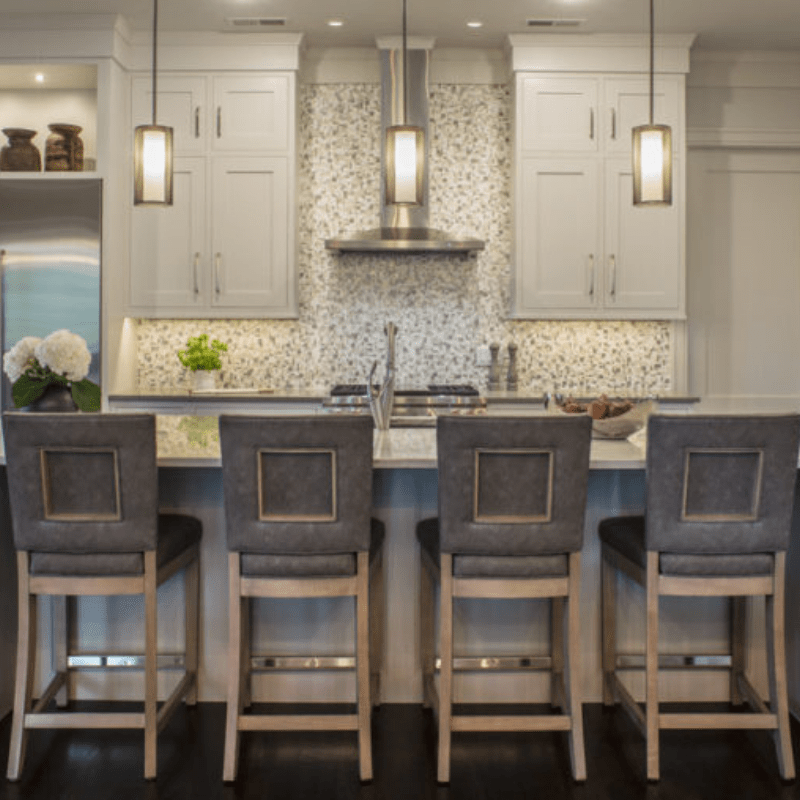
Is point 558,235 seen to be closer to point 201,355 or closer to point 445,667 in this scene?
point 201,355

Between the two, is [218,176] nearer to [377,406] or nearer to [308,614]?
[377,406]

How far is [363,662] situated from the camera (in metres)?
2.25

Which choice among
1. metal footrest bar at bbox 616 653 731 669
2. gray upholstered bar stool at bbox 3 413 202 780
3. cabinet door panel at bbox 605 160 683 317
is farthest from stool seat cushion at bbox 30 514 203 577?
cabinet door panel at bbox 605 160 683 317

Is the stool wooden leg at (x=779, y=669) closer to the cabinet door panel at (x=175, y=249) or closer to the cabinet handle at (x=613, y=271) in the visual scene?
the cabinet handle at (x=613, y=271)

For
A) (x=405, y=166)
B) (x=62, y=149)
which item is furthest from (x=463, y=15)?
(x=62, y=149)

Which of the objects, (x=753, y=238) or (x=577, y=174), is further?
(x=753, y=238)

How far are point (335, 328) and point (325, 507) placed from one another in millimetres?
2850

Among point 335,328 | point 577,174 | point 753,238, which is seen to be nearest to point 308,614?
point 335,328

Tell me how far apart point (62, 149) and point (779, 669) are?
410 centimetres

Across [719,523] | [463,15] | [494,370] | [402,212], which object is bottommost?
[719,523]

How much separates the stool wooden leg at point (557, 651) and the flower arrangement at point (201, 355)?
2.62 metres

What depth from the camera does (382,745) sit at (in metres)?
2.45

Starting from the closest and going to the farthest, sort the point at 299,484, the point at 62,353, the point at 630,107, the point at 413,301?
the point at 299,484 < the point at 62,353 < the point at 630,107 < the point at 413,301

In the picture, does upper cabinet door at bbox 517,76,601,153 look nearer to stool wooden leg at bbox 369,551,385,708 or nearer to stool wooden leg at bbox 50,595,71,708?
stool wooden leg at bbox 369,551,385,708
